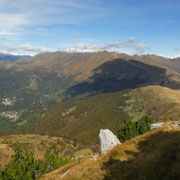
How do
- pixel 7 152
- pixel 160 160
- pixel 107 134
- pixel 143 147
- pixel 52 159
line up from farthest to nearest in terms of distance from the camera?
pixel 7 152, pixel 52 159, pixel 107 134, pixel 143 147, pixel 160 160

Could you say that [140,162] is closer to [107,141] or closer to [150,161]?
[150,161]

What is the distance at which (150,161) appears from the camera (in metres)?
25.9

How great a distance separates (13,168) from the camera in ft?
206

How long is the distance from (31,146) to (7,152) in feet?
115

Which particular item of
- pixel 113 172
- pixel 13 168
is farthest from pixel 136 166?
pixel 13 168

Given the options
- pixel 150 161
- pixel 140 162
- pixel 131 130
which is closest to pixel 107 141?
pixel 140 162

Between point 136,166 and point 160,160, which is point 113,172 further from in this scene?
point 160,160

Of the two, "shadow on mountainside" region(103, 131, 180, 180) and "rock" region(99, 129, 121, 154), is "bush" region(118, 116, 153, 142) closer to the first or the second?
"rock" region(99, 129, 121, 154)

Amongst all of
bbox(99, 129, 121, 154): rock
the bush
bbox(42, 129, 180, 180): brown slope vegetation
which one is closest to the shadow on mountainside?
bbox(42, 129, 180, 180): brown slope vegetation

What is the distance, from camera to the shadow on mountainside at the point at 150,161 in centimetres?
2238

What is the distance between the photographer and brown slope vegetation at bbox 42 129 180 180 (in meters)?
23.0

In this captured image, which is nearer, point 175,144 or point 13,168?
point 175,144

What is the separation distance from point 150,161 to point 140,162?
147 cm

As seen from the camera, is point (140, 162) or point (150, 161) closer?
point (150, 161)
